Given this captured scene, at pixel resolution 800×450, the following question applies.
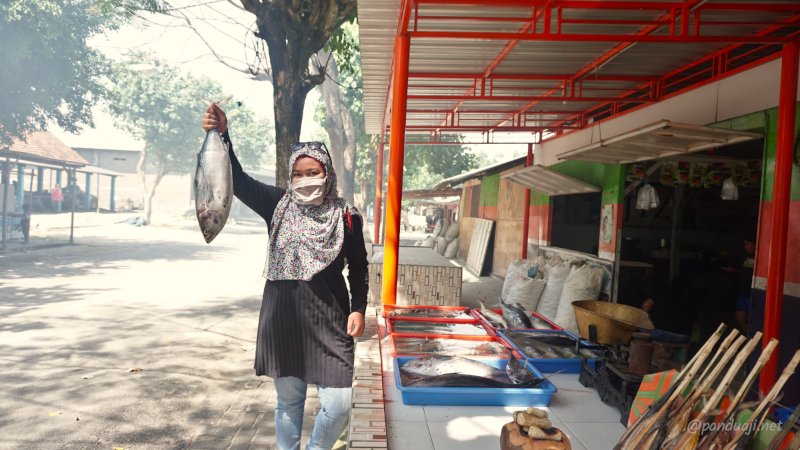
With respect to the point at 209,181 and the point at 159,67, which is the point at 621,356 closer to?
the point at 209,181

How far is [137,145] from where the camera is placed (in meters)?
40.8

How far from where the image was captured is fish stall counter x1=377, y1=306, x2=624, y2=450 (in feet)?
8.05

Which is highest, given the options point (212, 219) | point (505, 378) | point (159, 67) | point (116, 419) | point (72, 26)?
point (159, 67)

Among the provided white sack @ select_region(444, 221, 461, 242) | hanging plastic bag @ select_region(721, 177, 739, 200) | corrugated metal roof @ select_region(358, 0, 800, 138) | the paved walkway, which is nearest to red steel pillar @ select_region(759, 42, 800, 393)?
corrugated metal roof @ select_region(358, 0, 800, 138)

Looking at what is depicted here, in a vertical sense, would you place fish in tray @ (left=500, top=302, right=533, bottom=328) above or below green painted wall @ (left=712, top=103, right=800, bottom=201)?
below

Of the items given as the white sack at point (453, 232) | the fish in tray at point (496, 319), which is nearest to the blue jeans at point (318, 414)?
the fish in tray at point (496, 319)

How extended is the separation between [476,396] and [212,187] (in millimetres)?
1738

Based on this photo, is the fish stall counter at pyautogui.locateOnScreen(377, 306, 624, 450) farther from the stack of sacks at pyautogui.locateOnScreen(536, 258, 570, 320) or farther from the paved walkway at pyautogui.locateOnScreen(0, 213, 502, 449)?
the stack of sacks at pyautogui.locateOnScreen(536, 258, 570, 320)

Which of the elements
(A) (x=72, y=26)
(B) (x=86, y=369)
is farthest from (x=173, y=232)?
(B) (x=86, y=369)

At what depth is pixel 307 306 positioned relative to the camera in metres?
2.59

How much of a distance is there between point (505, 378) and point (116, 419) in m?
3.42

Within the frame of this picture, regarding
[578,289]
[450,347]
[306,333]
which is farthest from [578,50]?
[306,333]

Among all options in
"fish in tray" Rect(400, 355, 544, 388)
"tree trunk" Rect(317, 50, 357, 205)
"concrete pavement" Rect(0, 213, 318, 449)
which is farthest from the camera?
"tree trunk" Rect(317, 50, 357, 205)

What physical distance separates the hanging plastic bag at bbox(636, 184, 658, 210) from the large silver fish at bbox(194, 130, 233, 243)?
5.82m
